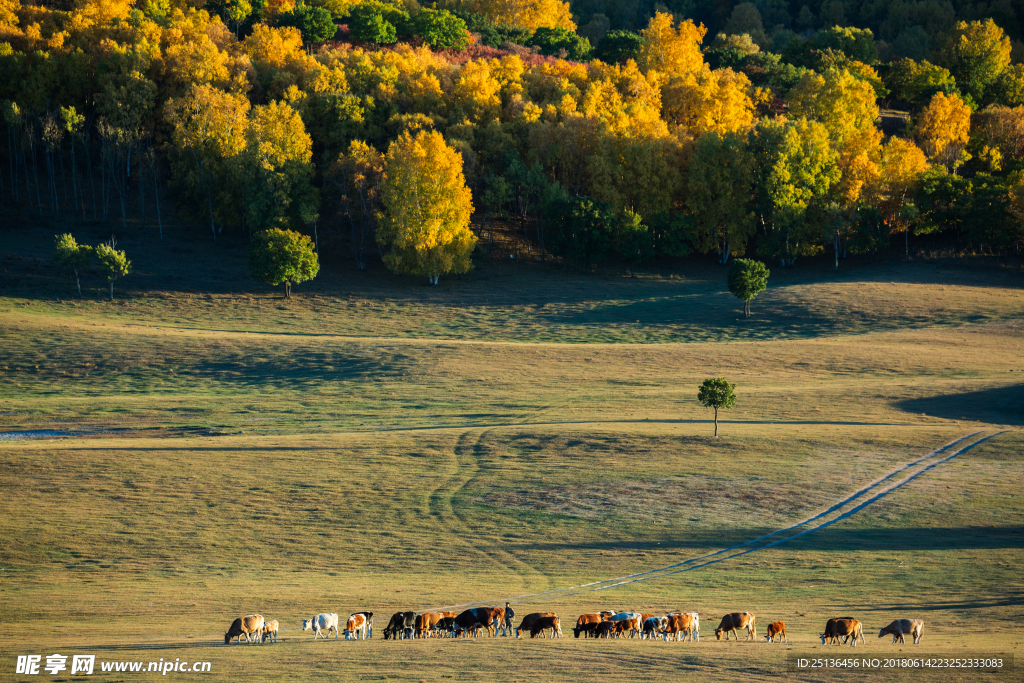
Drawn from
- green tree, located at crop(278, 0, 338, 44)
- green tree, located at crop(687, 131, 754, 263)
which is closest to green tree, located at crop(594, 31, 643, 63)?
green tree, located at crop(687, 131, 754, 263)

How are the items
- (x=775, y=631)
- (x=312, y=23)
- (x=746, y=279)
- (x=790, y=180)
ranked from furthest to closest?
(x=312, y=23), (x=790, y=180), (x=746, y=279), (x=775, y=631)

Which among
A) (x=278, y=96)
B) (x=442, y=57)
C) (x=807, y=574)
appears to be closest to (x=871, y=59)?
(x=442, y=57)

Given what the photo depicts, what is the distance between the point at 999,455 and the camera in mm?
35625

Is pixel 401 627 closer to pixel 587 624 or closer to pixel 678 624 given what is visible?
pixel 587 624

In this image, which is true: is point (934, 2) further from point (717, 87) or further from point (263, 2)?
point (263, 2)

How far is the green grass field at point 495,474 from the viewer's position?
2041 centimetres

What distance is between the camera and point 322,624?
19.6 m

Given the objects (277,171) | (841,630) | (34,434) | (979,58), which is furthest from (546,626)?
(979,58)

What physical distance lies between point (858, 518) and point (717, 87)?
80.5 metres

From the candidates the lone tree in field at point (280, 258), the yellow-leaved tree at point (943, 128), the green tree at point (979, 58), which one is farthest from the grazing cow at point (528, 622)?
the green tree at point (979, 58)

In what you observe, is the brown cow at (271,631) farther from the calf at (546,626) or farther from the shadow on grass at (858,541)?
the shadow on grass at (858,541)

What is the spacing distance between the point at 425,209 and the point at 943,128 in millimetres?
59695

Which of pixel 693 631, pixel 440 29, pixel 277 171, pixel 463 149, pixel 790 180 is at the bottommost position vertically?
pixel 693 631

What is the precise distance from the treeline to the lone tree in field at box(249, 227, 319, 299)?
8990 mm
